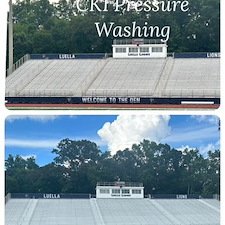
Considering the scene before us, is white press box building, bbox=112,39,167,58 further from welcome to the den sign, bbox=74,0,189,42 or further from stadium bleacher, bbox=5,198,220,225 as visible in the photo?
stadium bleacher, bbox=5,198,220,225

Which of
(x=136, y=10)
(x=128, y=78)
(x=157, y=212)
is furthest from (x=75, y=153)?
(x=136, y=10)

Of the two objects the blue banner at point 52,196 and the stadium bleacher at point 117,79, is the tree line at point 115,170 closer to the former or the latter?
the blue banner at point 52,196

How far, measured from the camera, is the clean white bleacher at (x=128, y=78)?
250 inches

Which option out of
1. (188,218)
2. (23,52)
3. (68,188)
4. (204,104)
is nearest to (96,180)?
(68,188)

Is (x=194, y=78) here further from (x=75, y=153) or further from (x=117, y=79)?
(x=75, y=153)

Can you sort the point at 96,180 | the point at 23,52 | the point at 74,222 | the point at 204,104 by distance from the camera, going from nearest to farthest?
the point at 74,222
the point at 96,180
the point at 204,104
the point at 23,52

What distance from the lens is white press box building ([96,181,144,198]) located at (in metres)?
5.38

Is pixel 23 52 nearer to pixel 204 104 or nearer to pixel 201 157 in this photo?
pixel 204 104

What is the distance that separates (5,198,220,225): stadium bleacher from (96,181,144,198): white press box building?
4cm

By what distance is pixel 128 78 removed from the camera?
22.0 feet

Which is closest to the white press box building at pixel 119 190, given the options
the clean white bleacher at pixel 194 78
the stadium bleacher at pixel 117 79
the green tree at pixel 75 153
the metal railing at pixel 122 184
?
the metal railing at pixel 122 184

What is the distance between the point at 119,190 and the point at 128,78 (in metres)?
1.67

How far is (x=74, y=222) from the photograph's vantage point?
5074 millimetres

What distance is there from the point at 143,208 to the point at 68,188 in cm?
68
